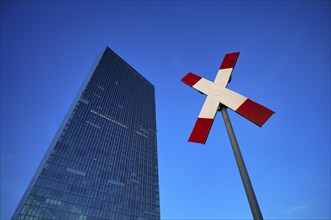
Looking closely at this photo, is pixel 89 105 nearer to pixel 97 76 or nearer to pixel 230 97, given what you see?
pixel 97 76

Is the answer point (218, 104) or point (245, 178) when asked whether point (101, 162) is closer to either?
point (218, 104)

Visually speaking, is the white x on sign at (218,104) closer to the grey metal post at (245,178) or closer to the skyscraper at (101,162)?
the grey metal post at (245,178)

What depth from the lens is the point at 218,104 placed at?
2211 mm

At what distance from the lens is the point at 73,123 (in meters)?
55.2

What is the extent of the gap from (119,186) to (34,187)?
21.8 meters

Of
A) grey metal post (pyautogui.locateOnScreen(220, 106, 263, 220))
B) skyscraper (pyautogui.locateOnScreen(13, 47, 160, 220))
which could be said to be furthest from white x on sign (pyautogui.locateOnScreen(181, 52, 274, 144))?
skyscraper (pyautogui.locateOnScreen(13, 47, 160, 220))

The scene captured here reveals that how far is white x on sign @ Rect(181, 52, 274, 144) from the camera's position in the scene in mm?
2023

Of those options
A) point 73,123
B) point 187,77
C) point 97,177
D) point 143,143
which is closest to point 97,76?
point 73,123

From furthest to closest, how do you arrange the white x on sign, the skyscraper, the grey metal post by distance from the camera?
the skyscraper
the white x on sign
the grey metal post

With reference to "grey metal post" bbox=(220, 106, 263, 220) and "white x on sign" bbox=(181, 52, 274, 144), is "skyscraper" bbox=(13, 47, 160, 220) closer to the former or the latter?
"white x on sign" bbox=(181, 52, 274, 144)

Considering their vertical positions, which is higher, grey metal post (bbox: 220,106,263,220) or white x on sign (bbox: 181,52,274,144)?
white x on sign (bbox: 181,52,274,144)

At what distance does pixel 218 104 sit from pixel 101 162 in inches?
2307

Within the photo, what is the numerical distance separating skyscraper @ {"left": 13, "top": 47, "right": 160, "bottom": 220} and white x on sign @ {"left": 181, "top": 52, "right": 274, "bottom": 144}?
49.4 metres

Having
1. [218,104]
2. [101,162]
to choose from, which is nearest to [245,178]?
[218,104]
